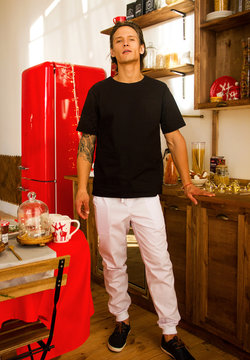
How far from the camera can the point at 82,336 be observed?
5.63ft

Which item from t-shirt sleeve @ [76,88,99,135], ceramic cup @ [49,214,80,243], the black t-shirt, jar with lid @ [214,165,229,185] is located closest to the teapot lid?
ceramic cup @ [49,214,80,243]

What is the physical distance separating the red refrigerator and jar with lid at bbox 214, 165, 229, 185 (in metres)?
1.46

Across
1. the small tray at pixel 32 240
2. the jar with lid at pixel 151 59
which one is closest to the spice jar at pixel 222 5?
the jar with lid at pixel 151 59

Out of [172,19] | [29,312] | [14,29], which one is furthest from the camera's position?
[14,29]

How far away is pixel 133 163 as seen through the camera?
193 centimetres

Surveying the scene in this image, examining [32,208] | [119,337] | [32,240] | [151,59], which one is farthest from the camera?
[151,59]

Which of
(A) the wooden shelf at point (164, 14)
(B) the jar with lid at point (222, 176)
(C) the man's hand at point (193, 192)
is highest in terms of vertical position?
(A) the wooden shelf at point (164, 14)

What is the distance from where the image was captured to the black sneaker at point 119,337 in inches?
81.7

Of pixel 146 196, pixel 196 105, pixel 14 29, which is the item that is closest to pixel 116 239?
pixel 146 196

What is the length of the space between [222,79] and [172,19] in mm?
824

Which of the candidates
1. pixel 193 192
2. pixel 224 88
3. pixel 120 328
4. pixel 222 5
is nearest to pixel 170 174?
pixel 193 192

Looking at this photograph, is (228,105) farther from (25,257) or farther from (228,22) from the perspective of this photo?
(25,257)

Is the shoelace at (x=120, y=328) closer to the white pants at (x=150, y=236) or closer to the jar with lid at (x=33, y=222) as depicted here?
the white pants at (x=150, y=236)

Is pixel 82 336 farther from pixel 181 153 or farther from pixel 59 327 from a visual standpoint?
pixel 181 153
